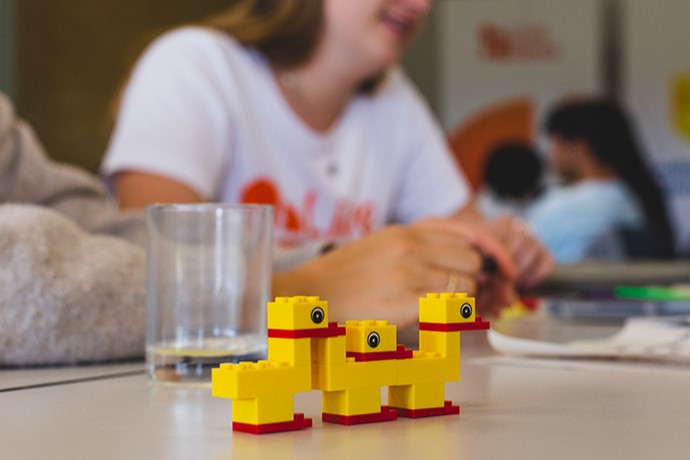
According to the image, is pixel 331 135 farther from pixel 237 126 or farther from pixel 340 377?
pixel 340 377

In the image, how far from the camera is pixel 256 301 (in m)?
0.59

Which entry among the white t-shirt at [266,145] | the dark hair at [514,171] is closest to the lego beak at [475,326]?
the white t-shirt at [266,145]

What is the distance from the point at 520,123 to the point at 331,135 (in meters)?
3.38

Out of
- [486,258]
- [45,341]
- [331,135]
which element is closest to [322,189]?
[331,135]

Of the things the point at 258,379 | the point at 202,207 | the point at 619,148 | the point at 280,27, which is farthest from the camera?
the point at 619,148

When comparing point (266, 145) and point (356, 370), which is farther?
point (266, 145)

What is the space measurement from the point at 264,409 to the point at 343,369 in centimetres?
4

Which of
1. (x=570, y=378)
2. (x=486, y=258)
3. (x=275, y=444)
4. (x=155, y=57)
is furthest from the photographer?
(x=155, y=57)

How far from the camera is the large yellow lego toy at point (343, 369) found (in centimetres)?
37

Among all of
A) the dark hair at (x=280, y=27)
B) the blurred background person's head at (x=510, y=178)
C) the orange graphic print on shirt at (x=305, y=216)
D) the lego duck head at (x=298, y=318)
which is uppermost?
the blurred background person's head at (x=510, y=178)

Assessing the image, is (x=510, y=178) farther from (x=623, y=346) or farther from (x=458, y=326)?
(x=458, y=326)

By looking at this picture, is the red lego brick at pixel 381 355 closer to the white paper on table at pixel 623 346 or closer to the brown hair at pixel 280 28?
the white paper on table at pixel 623 346

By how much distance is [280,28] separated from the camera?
1.26m

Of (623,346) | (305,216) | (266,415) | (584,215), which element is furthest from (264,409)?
(584,215)
